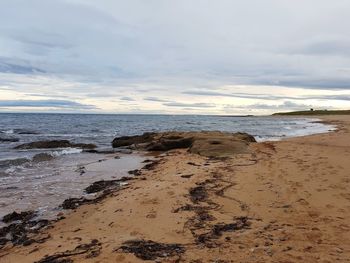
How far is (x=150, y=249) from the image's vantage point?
516cm

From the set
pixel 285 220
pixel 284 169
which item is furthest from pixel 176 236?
pixel 284 169

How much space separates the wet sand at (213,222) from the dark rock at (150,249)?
0.01 meters

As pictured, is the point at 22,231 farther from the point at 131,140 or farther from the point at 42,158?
the point at 131,140

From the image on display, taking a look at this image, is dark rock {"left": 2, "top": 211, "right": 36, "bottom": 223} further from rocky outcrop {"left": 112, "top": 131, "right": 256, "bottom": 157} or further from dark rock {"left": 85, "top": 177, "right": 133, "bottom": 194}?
rocky outcrop {"left": 112, "top": 131, "right": 256, "bottom": 157}

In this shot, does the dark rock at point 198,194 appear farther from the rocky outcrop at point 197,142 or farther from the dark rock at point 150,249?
the rocky outcrop at point 197,142

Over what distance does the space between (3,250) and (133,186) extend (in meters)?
4.41

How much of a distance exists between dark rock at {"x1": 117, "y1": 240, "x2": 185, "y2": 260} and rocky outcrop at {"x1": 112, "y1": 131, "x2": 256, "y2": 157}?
10147mm

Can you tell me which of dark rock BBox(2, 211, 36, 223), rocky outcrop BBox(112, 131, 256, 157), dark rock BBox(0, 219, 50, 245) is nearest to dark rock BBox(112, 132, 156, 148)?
rocky outcrop BBox(112, 131, 256, 157)

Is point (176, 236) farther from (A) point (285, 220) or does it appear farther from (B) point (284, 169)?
(B) point (284, 169)

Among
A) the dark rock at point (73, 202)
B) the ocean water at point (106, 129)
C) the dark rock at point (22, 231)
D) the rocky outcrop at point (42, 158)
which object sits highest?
the dark rock at point (73, 202)

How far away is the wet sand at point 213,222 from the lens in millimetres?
4973

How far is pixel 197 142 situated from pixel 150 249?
1287cm

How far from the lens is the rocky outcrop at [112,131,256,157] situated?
1609cm

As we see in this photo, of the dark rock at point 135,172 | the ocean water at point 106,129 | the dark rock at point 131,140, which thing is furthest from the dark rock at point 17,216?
the dark rock at point 131,140
